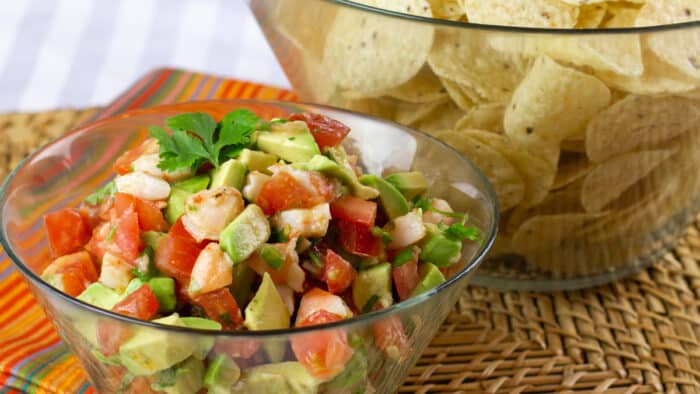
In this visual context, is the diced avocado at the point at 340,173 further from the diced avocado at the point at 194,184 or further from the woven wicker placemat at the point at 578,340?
the woven wicker placemat at the point at 578,340

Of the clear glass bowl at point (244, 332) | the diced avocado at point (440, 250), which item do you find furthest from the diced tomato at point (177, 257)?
the diced avocado at point (440, 250)

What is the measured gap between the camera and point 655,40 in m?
1.53

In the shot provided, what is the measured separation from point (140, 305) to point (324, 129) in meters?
0.46

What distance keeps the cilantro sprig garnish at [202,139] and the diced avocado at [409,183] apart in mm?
235

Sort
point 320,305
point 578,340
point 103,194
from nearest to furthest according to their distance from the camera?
point 320,305
point 103,194
point 578,340

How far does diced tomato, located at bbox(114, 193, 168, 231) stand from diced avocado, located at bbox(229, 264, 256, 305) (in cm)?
16

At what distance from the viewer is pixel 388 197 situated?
1.44 meters

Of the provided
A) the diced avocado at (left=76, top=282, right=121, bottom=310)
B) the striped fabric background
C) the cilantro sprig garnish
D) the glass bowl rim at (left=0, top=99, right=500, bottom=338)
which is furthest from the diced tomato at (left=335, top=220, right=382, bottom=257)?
the striped fabric background

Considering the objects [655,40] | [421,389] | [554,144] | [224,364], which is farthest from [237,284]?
[655,40]

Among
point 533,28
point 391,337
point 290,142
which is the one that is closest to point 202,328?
point 391,337

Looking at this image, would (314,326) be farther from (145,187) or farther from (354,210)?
(145,187)

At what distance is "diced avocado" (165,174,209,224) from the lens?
1.35 meters

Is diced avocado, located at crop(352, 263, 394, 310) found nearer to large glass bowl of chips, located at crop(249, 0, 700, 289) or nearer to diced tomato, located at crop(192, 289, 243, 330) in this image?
diced tomato, located at crop(192, 289, 243, 330)

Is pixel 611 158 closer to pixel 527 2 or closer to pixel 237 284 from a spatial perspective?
pixel 527 2
